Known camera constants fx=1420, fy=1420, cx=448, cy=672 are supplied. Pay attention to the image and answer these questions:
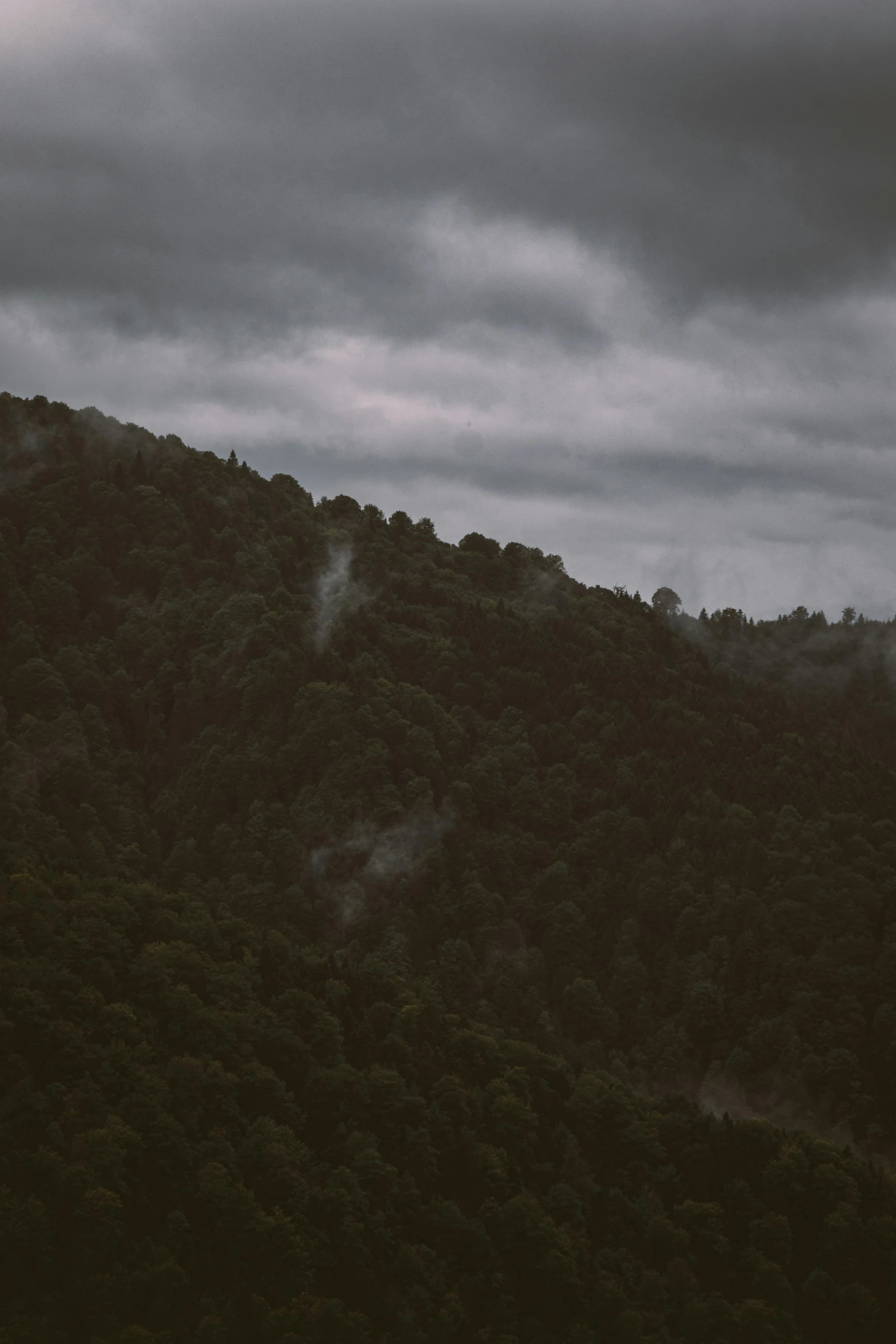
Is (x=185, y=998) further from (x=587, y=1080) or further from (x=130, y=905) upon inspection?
(x=587, y=1080)

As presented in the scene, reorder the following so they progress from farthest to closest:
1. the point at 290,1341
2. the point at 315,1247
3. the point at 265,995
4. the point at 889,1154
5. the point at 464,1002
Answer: the point at 464,1002, the point at 889,1154, the point at 265,995, the point at 315,1247, the point at 290,1341

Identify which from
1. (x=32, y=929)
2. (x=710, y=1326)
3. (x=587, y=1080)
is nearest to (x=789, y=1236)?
(x=710, y=1326)

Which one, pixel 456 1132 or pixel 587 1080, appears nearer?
pixel 456 1132

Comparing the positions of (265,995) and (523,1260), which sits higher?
(265,995)

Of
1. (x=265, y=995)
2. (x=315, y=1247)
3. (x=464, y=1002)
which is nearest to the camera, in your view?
(x=315, y=1247)

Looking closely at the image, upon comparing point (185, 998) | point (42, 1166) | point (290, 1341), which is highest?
point (185, 998)

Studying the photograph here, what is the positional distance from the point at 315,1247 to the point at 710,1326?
3768 cm

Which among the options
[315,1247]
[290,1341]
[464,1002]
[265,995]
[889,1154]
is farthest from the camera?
[464,1002]

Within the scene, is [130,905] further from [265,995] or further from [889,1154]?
[889,1154]

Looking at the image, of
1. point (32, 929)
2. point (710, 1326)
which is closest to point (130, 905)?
point (32, 929)

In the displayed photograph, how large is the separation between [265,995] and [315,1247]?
126 feet

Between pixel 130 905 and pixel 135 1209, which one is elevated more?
pixel 130 905

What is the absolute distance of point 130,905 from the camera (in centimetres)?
16525

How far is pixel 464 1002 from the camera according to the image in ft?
652
